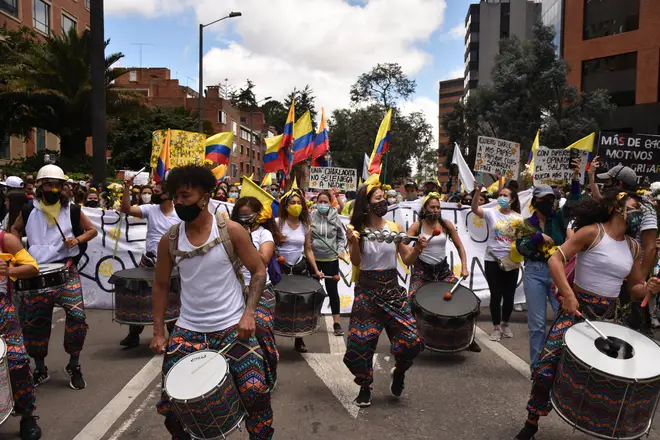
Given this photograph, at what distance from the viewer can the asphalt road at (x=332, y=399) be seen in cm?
423

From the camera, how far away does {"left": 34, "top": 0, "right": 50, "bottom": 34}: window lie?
3475 cm

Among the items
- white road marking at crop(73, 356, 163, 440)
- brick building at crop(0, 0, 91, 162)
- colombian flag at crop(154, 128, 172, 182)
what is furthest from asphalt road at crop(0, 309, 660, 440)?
brick building at crop(0, 0, 91, 162)

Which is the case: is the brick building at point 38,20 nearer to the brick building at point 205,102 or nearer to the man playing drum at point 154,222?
the brick building at point 205,102

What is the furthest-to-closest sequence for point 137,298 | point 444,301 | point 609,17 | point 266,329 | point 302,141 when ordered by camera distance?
1. point 609,17
2. point 302,141
3. point 137,298
4. point 444,301
5. point 266,329

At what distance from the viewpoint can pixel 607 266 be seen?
12.8 feet

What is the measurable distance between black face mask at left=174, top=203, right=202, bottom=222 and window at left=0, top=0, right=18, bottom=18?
33.4m

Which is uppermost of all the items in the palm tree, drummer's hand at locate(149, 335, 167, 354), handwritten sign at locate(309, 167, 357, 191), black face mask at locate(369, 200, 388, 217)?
the palm tree

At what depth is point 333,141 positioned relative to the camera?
54.3m

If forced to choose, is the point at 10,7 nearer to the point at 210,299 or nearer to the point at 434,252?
the point at 434,252

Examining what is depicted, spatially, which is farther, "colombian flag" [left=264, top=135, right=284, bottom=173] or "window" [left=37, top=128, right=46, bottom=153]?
"window" [left=37, top=128, right=46, bottom=153]

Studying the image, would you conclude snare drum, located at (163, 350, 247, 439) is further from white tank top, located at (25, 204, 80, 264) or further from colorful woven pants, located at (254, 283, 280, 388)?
white tank top, located at (25, 204, 80, 264)

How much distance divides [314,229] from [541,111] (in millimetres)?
23377

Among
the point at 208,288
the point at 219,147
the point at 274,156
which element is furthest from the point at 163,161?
the point at 208,288

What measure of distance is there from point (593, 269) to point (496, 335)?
10.9 ft
